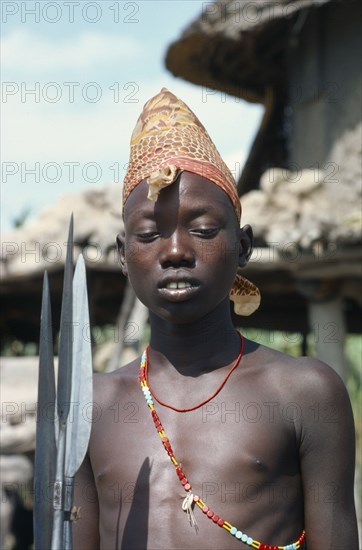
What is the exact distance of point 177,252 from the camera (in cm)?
220

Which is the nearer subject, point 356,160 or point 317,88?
point 356,160

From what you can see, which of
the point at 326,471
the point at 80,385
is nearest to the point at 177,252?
the point at 80,385

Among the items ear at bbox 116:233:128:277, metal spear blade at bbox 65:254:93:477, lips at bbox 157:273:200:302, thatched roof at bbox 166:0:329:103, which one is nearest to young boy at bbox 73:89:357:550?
lips at bbox 157:273:200:302

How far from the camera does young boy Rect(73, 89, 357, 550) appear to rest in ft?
7.25

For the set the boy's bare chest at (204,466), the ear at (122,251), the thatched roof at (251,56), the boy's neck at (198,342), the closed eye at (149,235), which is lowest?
the boy's bare chest at (204,466)

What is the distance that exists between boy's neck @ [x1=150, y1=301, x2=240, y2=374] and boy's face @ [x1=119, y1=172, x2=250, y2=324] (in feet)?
0.26

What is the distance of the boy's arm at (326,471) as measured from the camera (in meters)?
2.23

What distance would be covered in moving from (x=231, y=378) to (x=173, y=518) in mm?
361

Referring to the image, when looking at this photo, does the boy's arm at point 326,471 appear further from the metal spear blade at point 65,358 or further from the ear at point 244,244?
the metal spear blade at point 65,358

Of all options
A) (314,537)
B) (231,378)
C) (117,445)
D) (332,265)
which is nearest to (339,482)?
(314,537)

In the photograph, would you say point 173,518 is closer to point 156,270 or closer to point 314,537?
point 314,537

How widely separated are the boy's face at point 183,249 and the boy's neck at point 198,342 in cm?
8

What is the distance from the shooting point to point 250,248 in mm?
2445

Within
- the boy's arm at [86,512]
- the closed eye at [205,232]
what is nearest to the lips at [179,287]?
the closed eye at [205,232]
